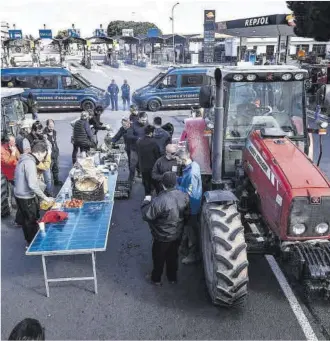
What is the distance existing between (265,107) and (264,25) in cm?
2296

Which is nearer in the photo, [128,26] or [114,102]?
[114,102]

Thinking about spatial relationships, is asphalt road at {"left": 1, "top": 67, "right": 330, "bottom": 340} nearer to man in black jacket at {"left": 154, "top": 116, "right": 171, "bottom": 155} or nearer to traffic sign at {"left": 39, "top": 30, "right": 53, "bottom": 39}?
man in black jacket at {"left": 154, "top": 116, "right": 171, "bottom": 155}

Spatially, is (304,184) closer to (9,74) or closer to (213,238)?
(213,238)

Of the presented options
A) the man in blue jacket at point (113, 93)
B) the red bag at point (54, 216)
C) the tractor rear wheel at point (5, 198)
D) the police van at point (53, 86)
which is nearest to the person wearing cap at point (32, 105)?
the police van at point (53, 86)

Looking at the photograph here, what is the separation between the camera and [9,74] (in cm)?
1781

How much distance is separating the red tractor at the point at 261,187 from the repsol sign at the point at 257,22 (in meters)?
22.5

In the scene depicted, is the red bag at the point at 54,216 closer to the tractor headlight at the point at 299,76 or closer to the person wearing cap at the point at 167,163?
the person wearing cap at the point at 167,163

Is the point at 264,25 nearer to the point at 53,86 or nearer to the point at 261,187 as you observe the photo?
the point at 53,86

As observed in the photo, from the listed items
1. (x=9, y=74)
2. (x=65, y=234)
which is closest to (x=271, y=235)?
(x=65, y=234)

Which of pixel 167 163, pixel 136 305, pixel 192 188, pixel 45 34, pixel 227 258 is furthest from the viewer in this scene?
pixel 45 34

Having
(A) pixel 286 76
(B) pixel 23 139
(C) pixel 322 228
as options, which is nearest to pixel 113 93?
(B) pixel 23 139

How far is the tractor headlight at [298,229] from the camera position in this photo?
4219 mm

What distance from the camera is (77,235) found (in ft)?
16.5

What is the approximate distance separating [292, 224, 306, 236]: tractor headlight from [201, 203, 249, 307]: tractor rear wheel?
1.84 ft
